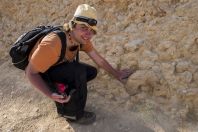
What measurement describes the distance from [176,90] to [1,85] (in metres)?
1.80

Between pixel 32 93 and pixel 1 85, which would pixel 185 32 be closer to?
pixel 32 93

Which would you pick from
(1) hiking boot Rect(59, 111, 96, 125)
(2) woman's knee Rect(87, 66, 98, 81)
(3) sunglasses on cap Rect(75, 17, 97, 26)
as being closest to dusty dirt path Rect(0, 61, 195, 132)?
(1) hiking boot Rect(59, 111, 96, 125)

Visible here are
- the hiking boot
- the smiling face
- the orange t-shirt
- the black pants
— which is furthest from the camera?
the hiking boot

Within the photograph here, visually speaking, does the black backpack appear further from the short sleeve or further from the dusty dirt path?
the dusty dirt path

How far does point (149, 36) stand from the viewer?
13.0 ft

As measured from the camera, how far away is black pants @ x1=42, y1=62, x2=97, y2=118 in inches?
133

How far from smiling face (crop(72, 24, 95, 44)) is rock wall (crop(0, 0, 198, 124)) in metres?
0.72

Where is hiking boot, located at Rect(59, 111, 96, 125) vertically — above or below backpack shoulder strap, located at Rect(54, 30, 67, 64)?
below

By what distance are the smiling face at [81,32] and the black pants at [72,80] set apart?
249 mm

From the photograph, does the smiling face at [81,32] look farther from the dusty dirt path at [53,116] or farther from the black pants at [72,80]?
the dusty dirt path at [53,116]

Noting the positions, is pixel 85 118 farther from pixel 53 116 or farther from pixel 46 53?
pixel 46 53

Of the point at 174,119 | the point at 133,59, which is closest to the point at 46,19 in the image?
the point at 133,59

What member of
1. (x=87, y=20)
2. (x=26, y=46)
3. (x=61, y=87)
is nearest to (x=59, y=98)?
(x=61, y=87)

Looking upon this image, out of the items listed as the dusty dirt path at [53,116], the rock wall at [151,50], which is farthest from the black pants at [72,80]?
the rock wall at [151,50]
